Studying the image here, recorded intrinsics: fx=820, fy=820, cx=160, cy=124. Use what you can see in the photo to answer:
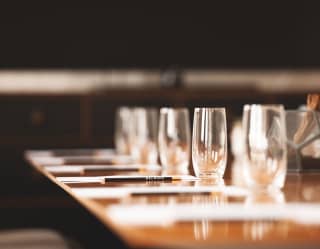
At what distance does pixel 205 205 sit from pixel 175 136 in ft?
2.61

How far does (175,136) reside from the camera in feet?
7.83

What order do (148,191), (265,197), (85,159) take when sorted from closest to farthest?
(265,197) → (148,191) → (85,159)

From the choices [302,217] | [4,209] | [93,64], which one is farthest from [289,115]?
[93,64]

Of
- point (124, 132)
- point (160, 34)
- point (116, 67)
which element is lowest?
point (124, 132)

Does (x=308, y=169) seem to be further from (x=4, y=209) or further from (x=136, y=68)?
(x=136, y=68)

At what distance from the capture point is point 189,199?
1708mm

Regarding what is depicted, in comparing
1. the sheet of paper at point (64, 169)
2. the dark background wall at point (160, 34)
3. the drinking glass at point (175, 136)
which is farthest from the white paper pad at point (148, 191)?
the dark background wall at point (160, 34)

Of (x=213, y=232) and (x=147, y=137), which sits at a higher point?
(x=147, y=137)

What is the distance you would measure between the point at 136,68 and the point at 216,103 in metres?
0.65

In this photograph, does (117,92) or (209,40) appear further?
(209,40)

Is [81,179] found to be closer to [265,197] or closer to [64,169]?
[64,169]

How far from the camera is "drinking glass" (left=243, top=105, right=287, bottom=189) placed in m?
1.81

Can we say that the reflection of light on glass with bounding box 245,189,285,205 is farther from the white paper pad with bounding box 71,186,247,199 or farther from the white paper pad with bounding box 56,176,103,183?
the white paper pad with bounding box 56,176,103,183

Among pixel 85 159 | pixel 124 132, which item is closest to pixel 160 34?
pixel 124 132
